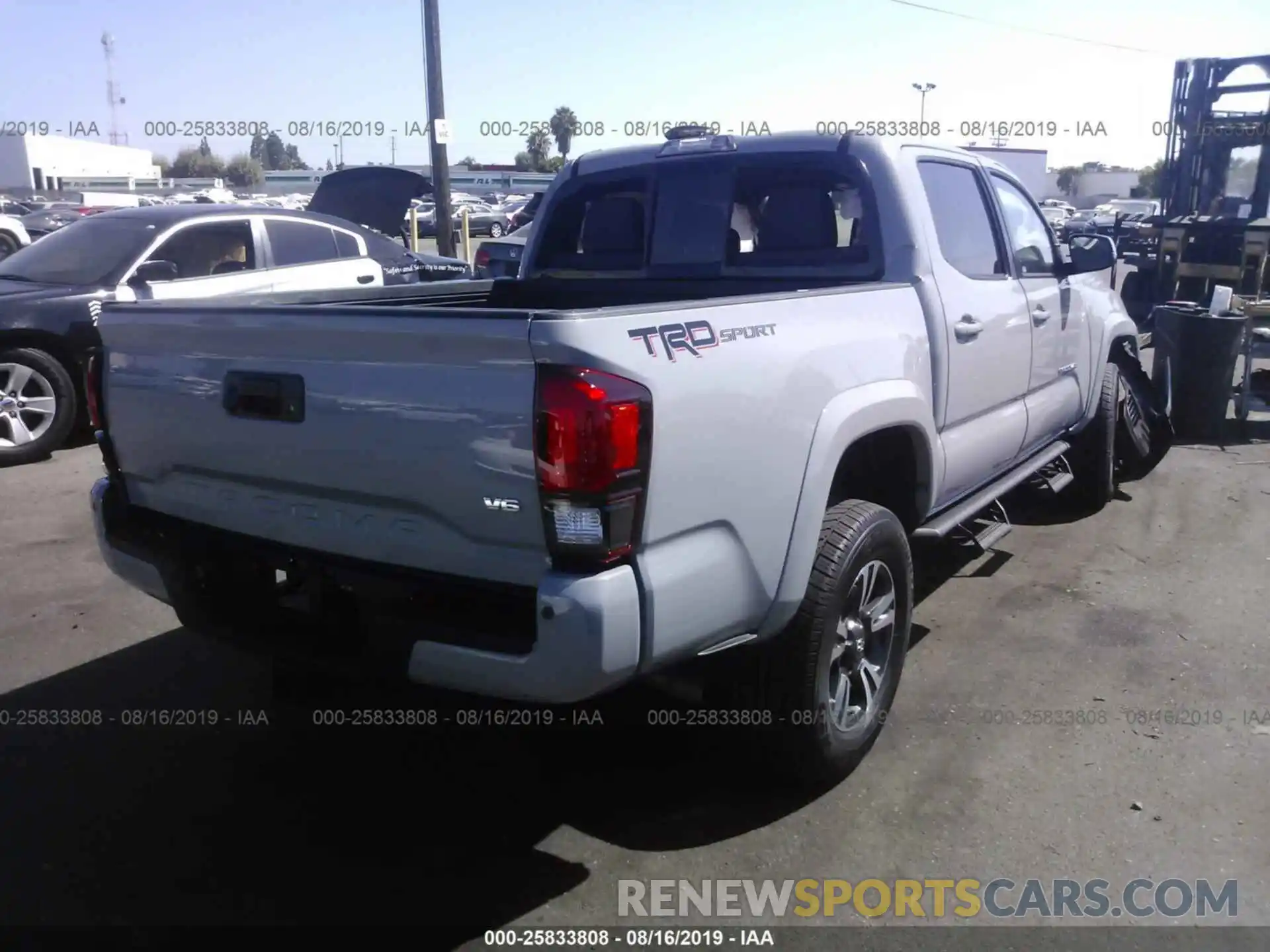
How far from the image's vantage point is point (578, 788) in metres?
3.41

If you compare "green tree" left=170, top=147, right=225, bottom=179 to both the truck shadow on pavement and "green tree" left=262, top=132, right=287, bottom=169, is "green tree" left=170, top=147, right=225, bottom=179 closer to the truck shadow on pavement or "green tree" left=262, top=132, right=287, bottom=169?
"green tree" left=262, top=132, right=287, bottom=169

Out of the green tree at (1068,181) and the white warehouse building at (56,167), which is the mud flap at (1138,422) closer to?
the white warehouse building at (56,167)

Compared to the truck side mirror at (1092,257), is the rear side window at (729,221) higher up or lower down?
higher up

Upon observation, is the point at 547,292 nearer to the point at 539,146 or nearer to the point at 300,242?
the point at 300,242

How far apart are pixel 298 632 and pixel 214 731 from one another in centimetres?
119

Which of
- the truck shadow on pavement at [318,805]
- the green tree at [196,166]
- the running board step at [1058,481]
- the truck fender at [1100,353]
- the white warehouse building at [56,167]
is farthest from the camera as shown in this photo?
the green tree at [196,166]

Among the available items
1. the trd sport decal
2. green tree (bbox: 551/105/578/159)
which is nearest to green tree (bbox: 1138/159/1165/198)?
green tree (bbox: 551/105/578/159)

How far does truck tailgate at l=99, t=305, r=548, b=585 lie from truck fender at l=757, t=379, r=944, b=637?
2.58ft

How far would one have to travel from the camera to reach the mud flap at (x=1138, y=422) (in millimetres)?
6461

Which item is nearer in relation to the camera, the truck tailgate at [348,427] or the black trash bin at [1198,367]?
the truck tailgate at [348,427]

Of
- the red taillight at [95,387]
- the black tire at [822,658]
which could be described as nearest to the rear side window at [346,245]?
the red taillight at [95,387]

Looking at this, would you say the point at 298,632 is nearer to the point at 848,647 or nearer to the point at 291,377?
the point at 291,377

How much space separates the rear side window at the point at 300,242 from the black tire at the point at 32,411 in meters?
1.90

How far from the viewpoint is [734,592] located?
2.71m
